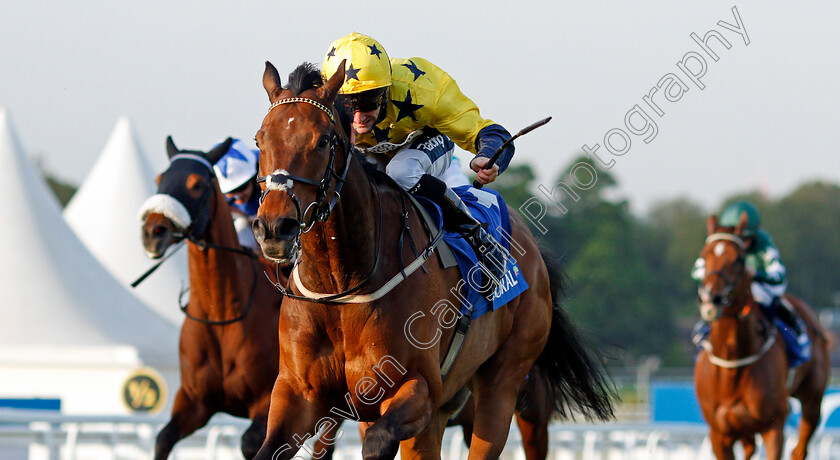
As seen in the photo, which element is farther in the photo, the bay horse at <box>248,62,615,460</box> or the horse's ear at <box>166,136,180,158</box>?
the horse's ear at <box>166,136,180,158</box>

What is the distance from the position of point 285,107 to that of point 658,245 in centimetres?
8333

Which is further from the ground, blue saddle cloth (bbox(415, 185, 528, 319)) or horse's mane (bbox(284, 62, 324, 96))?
horse's mane (bbox(284, 62, 324, 96))

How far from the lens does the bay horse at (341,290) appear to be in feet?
11.8

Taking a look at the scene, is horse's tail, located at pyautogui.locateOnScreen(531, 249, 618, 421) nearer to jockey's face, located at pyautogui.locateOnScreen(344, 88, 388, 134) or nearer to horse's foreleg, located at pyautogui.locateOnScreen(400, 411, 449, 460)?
horse's foreleg, located at pyautogui.locateOnScreen(400, 411, 449, 460)

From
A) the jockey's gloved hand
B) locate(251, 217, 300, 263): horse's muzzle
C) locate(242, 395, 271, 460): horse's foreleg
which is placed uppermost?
locate(251, 217, 300, 263): horse's muzzle

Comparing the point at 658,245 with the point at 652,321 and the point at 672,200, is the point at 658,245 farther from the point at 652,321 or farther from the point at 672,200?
the point at 652,321

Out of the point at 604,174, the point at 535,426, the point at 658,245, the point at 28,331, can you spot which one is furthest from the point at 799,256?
the point at 535,426

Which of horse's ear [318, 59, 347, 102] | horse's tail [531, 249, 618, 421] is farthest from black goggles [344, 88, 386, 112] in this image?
horse's tail [531, 249, 618, 421]

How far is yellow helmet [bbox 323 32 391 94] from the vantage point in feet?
14.1

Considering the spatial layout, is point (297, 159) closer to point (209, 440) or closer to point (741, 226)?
point (209, 440)

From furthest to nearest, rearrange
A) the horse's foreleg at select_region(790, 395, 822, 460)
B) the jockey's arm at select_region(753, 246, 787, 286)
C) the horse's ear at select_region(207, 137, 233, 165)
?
the horse's foreleg at select_region(790, 395, 822, 460) → the jockey's arm at select_region(753, 246, 787, 286) → the horse's ear at select_region(207, 137, 233, 165)

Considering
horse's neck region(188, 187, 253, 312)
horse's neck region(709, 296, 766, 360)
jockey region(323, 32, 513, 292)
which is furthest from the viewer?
horse's neck region(709, 296, 766, 360)

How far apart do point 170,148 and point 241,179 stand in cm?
55

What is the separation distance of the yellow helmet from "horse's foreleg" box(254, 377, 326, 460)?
1.24 metres
